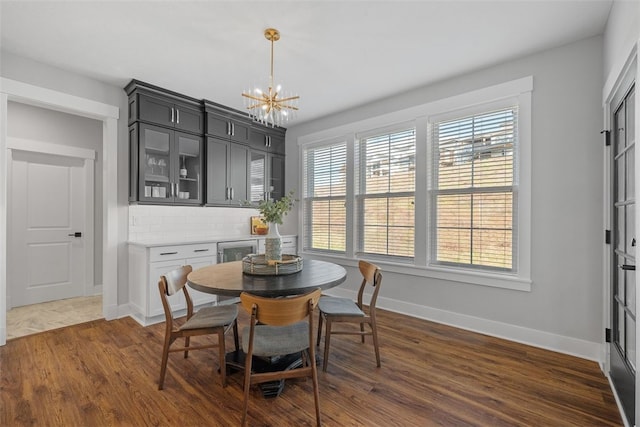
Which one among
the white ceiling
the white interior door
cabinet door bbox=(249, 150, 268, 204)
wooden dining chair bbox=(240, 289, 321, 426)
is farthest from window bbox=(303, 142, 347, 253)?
the white interior door

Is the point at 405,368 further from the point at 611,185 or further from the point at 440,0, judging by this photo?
the point at 440,0

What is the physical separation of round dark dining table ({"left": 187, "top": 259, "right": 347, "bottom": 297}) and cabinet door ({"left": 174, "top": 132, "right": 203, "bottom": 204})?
186cm

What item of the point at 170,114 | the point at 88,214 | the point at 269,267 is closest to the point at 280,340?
the point at 269,267

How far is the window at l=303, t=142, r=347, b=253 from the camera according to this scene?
4.63 metres

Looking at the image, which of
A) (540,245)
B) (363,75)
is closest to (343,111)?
(363,75)

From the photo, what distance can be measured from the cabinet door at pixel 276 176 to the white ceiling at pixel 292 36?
1767 mm

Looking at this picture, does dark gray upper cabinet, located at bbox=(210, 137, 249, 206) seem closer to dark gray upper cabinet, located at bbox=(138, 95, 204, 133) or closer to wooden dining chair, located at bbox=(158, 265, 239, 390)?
dark gray upper cabinet, located at bbox=(138, 95, 204, 133)

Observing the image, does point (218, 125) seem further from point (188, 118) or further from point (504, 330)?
point (504, 330)

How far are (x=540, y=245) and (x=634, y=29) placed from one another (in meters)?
1.83

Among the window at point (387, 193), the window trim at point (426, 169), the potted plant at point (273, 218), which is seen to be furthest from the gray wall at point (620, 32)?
the potted plant at point (273, 218)

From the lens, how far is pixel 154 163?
3.82 meters

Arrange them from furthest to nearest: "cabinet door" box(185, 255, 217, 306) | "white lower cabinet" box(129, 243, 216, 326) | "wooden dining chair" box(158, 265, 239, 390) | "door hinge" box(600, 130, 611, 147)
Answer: "cabinet door" box(185, 255, 217, 306), "white lower cabinet" box(129, 243, 216, 326), "door hinge" box(600, 130, 611, 147), "wooden dining chair" box(158, 265, 239, 390)

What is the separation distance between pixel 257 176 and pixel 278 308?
140 inches

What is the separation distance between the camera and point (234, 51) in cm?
291
